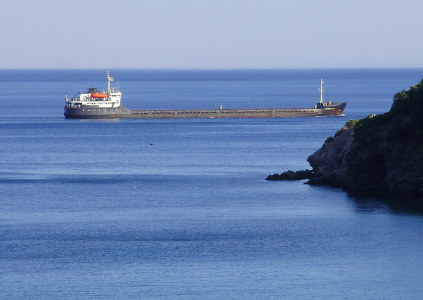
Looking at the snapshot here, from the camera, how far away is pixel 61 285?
3975 cm

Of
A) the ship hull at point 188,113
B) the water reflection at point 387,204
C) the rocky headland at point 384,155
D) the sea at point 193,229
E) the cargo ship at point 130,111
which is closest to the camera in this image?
the sea at point 193,229

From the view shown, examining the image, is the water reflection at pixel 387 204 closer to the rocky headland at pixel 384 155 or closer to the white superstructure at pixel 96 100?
the rocky headland at pixel 384 155

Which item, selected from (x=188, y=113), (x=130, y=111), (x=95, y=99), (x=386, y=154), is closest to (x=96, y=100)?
(x=95, y=99)

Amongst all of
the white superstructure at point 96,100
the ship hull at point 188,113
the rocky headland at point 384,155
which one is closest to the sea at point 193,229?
the rocky headland at point 384,155

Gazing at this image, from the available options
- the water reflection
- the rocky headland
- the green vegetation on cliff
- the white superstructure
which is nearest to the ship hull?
the white superstructure

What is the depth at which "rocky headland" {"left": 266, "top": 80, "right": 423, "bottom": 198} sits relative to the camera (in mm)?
61656

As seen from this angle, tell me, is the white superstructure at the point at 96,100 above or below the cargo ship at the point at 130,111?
above

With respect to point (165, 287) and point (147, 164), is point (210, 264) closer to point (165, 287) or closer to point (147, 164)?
point (165, 287)

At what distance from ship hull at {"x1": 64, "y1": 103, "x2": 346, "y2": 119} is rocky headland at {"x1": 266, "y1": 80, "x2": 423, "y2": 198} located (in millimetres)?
71741

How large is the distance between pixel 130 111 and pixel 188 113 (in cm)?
1048

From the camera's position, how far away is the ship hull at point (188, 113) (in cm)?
13738

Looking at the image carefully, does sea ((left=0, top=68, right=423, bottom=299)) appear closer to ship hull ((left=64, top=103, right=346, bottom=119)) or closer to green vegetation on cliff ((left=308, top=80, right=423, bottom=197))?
green vegetation on cliff ((left=308, top=80, right=423, bottom=197))

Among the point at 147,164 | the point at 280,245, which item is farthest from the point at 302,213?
the point at 147,164

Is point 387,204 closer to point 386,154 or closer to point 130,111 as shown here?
point 386,154
